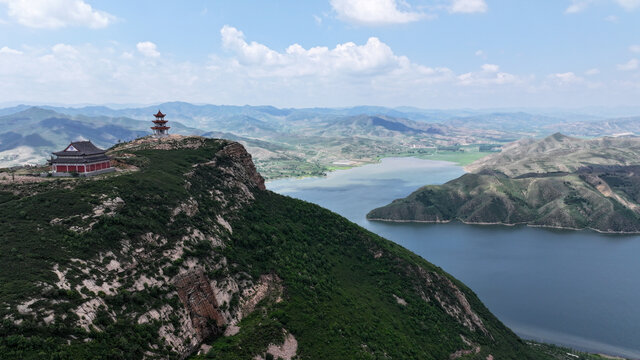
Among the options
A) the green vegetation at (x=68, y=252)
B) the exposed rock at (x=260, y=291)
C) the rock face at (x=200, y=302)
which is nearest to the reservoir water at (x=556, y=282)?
→ the exposed rock at (x=260, y=291)

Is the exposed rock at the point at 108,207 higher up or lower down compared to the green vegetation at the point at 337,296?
higher up

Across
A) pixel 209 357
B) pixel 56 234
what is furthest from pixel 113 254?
pixel 209 357

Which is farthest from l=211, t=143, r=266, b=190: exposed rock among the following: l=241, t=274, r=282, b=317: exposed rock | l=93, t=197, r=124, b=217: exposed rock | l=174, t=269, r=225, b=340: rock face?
l=174, t=269, r=225, b=340: rock face

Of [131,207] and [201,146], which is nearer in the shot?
[131,207]

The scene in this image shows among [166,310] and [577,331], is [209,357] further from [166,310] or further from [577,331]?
[577,331]

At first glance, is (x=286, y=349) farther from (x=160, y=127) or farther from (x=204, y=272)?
(x=160, y=127)

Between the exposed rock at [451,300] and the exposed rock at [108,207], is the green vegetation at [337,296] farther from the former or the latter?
the exposed rock at [108,207]

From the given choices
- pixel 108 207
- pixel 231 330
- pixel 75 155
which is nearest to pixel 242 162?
pixel 75 155

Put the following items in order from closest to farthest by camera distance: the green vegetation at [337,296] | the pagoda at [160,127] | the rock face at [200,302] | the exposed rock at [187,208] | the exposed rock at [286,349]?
the rock face at [200,302] → the exposed rock at [286,349] → the green vegetation at [337,296] → the exposed rock at [187,208] → the pagoda at [160,127]
